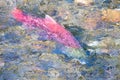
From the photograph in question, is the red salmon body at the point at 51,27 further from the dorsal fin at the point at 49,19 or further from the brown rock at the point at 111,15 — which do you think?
the brown rock at the point at 111,15

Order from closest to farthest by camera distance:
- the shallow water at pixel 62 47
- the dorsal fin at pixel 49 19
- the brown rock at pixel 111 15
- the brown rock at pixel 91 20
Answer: the shallow water at pixel 62 47 < the dorsal fin at pixel 49 19 < the brown rock at pixel 91 20 < the brown rock at pixel 111 15

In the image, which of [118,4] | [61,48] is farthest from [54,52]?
[118,4]

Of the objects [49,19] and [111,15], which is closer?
[49,19]

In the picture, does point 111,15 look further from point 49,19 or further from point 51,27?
point 51,27

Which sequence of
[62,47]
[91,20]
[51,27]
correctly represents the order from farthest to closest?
[91,20], [51,27], [62,47]

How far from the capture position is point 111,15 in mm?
7199

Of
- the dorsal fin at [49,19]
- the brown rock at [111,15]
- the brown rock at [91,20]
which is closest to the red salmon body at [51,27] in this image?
the dorsal fin at [49,19]

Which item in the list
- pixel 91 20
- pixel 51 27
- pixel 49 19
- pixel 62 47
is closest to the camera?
pixel 62 47

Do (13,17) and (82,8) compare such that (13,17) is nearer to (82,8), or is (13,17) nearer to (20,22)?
(20,22)

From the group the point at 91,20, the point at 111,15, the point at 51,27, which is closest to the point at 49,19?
the point at 51,27

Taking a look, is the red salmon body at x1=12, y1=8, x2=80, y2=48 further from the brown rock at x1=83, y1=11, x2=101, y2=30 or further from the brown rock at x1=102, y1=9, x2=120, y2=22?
the brown rock at x1=102, y1=9, x2=120, y2=22

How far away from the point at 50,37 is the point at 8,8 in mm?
1529

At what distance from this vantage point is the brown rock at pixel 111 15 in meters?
7.09

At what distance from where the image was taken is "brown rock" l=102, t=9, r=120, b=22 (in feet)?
23.3
